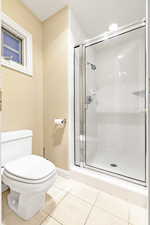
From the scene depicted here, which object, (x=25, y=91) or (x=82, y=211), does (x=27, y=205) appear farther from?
(x=25, y=91)

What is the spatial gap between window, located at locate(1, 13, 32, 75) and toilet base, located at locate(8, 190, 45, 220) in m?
1.37

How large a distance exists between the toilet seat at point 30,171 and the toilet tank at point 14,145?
0.17 meters

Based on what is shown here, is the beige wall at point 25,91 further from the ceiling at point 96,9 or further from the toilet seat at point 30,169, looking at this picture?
the toilet seat at point 30,169

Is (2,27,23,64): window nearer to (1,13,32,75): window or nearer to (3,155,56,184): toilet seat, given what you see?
(1,13,32,75): window

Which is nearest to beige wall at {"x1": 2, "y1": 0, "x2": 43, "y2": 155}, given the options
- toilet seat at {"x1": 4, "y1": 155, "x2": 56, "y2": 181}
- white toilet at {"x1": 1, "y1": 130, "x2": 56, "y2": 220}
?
white toilet at {"x1": 1, "y1": 130, "x2": 56, "y2": 220}

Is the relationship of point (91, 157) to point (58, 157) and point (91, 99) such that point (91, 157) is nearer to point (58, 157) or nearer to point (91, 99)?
point (58, 157)

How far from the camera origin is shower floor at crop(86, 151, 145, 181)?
133cm

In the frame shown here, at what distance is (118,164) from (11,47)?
7.28ft

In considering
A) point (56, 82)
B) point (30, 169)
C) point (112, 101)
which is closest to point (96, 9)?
point (56, 82)

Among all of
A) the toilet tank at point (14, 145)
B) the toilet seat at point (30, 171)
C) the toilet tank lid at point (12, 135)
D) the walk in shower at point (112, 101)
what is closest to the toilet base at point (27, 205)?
the toilet seat at point (30, 171)

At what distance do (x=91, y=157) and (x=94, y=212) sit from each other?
2.46 feet

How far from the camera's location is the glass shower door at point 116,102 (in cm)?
171

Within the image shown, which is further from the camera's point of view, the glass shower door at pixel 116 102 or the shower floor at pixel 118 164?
the glass shower door at pixel 116 102

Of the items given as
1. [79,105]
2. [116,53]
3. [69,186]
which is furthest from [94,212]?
[116,53]
